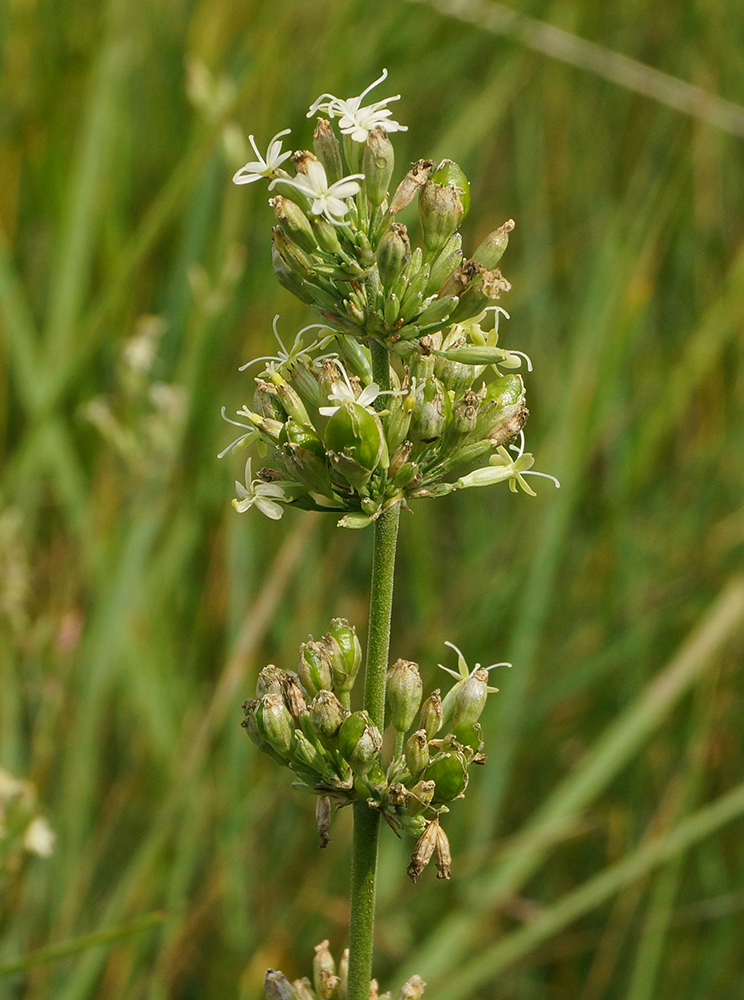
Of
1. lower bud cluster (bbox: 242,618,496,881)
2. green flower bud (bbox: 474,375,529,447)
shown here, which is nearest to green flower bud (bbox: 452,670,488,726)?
lower bud cluster (bbox: 242,618,496,881)

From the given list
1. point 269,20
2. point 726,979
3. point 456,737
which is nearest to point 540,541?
point 726,979

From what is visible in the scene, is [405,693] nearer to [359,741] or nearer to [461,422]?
[359,741]

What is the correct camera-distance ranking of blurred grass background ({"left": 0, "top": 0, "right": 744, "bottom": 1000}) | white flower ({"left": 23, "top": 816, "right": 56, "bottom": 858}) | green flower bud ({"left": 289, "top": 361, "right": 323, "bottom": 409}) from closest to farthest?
green flower bud ({"left": 289, "top": 361, "right": 323, "bottom": 409}) → white flower ({"left": 23, "top": 816, "right": 56, "bottom": 858}) → blurred grass background ({"left": 0, "top": 0, "right": 744, "bottom": 1000})

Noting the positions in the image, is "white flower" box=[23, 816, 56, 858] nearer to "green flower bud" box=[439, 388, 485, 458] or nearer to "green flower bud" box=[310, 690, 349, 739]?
"green flower bud" box=[310, 690, 349, 739]

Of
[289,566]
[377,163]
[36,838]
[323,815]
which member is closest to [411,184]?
[377,163]

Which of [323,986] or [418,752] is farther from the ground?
[418,752]

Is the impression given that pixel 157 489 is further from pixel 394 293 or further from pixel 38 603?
pixel 394 293
